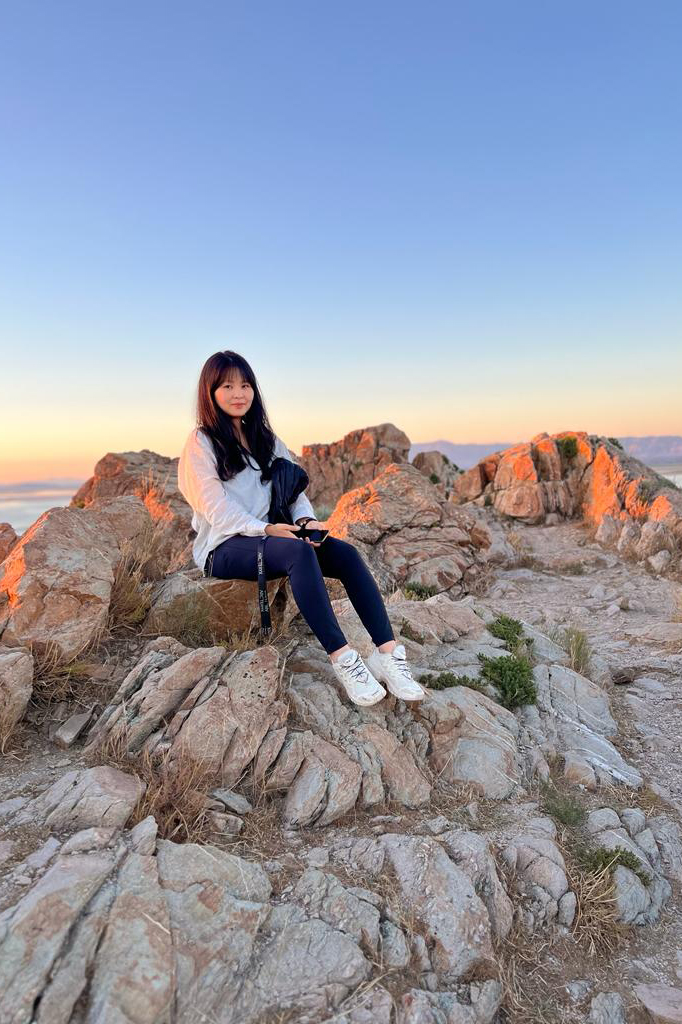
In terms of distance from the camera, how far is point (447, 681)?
624 centimetres

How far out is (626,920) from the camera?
14.6 feet

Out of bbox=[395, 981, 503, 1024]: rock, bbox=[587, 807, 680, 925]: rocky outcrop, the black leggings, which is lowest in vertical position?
bbox=[587, 807, 680, 925]: rocky outcrop

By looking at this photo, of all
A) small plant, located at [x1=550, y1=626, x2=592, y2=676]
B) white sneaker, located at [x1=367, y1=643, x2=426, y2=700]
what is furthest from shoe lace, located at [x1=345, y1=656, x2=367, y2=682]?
small plant, located at [x1=550, y1=626, x2=592, y2=676]

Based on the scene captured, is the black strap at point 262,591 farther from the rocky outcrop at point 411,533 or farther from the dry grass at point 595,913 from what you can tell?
the rocky outcrop at point 411,533

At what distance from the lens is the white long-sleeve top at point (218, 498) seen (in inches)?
211

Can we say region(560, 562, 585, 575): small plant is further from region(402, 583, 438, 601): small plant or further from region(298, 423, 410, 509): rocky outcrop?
region(298, 423, 410, 509): rocky outcrop

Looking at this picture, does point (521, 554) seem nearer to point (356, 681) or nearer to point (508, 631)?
point (508, 631)

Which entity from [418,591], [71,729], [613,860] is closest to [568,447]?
[418,591]

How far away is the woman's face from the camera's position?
5.65m

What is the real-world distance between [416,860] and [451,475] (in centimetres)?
2490

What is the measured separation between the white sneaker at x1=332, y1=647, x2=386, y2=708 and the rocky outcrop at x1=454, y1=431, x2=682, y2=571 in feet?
38.5

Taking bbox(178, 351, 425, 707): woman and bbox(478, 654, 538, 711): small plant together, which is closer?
bbox(178, 351, 425, 707): woman

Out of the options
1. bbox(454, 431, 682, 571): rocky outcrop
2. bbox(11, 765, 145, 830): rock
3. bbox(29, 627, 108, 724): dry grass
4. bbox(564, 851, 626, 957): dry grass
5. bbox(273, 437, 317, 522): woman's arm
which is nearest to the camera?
bbox(11, 765, 145, 830): rock

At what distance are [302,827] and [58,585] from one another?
2884 mm
